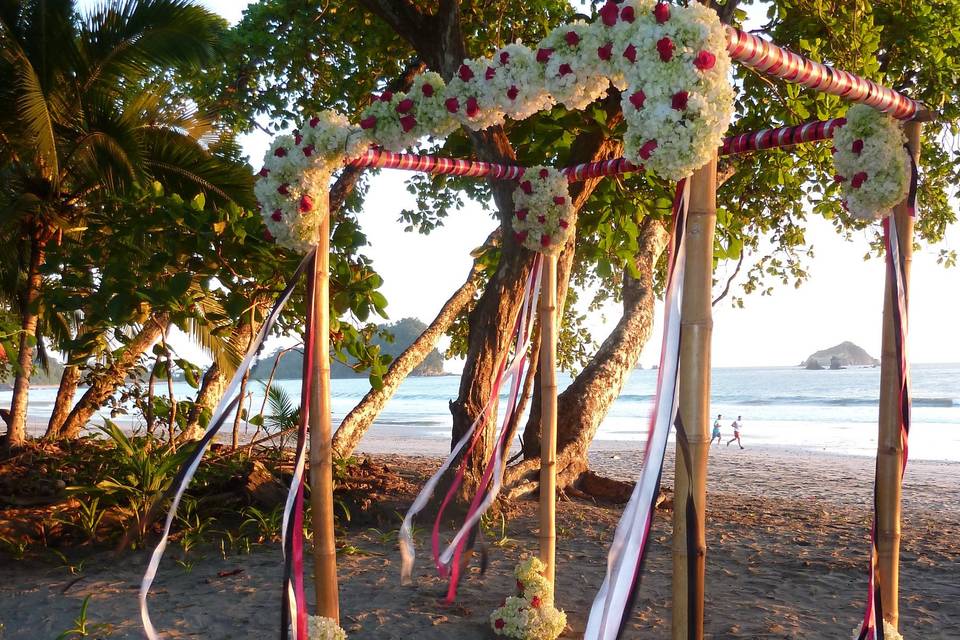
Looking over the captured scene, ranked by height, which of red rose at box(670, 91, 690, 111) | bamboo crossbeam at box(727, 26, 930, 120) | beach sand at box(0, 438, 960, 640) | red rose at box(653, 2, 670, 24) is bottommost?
beach sand at box(0, 438, 960, 640)

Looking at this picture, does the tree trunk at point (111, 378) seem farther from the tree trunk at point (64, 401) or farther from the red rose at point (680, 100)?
the red rose at point (680, 100)

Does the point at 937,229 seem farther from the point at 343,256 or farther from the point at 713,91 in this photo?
the point at 713,91

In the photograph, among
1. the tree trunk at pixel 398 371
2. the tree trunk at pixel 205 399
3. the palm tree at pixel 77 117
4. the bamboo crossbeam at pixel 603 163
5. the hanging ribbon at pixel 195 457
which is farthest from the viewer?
the palm tree at pixel 77 117

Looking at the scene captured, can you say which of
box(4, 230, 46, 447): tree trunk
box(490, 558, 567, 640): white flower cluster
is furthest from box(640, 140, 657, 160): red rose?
box(4, 230, 46, 447): tree trunk

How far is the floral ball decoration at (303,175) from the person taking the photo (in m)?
3.01

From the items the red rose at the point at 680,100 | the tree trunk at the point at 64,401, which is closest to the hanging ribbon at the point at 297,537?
the red rose at the point at 680,100

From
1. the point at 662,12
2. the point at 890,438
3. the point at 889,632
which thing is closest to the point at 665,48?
the point at 662,12

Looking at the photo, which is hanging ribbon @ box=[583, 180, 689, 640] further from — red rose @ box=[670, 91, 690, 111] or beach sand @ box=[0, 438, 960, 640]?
beach sand @ box=[0, 438, 960, 640]

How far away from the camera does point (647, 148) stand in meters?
2.32

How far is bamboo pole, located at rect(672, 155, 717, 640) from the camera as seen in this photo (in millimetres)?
2418

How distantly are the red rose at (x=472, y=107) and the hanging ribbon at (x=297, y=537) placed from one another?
94 centimetres

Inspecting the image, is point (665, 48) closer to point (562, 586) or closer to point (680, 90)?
point (680, 90)

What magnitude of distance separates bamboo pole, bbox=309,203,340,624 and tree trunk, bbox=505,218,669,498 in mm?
3432

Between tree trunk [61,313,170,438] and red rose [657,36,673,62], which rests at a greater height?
red rose [657,36,673,62]
